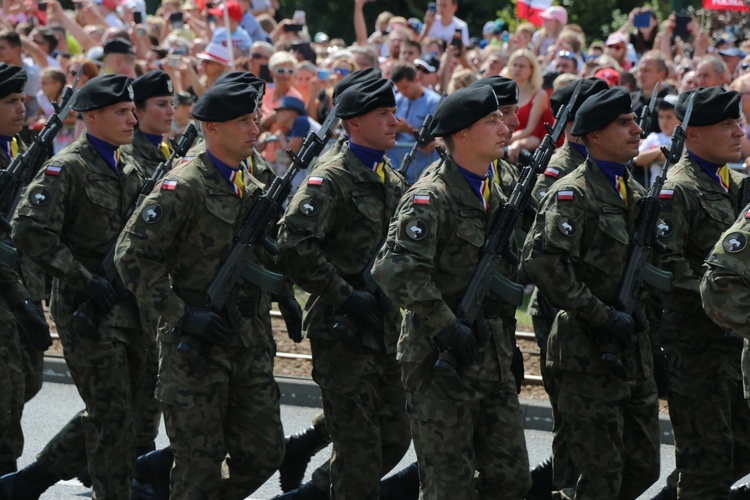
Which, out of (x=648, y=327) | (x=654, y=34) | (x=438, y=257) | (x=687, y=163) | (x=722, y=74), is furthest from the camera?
(x=654, y=34)

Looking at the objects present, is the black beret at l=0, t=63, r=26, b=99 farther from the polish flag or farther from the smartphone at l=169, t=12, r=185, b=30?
the smartphone at l=169, t=12, r=185, b=30

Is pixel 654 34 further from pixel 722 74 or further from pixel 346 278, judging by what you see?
pixel 346 278

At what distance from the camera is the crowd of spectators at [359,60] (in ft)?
37.8

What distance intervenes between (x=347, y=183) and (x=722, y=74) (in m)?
5.01

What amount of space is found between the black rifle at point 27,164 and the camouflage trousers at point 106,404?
112cm

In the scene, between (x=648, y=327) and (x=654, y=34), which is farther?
(x=654, y=34)

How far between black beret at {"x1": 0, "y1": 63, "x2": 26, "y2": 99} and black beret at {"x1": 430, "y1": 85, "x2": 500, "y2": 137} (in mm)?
2885

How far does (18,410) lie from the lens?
7680 millimetres

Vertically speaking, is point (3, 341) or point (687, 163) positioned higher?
point (687, 163)

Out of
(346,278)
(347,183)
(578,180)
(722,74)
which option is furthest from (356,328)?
(722,74)

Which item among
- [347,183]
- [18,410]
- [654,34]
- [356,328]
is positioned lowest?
[654,34]

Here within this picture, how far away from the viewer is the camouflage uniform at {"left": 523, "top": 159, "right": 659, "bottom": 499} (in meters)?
6.41

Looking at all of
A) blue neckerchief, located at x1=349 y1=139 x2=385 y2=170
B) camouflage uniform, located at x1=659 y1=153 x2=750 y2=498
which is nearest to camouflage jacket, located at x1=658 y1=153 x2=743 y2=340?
camouflage uniform, located at x1=659 y1=153 x2=750 y2=498

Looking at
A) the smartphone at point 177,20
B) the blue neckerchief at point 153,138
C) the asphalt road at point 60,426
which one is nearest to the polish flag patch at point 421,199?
the asphalt road at point 60,426
